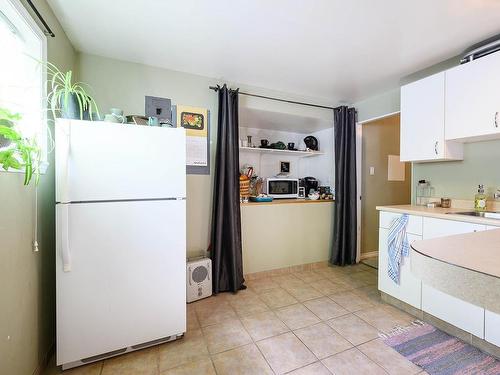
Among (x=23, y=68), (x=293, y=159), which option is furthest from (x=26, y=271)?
(x=293, y=159)

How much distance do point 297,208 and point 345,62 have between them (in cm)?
176

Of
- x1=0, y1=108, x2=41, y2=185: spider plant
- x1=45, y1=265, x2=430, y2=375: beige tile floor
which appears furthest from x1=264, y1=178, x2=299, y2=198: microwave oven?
x1=0, y1=108, x2=41, y2=185: spider plant

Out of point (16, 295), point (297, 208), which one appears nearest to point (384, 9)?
point (297, 208)

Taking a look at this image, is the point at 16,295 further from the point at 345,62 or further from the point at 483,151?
the point at 483,151

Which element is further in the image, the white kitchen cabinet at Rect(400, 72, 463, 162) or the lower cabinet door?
the white kitchen cabinet at Rect(400, 72, 463, 162)

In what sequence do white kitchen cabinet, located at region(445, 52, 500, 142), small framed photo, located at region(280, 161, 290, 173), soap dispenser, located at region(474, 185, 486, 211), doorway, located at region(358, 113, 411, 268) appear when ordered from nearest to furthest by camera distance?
white kitchen cabinet, located at region(445, 52, 500, 142)
soap dispenser, located at region(474, 185, 486, 211)
doorway, located at region(358, 113, 411, 268)
small framed photo, located at region(280, 161, 290, 173)

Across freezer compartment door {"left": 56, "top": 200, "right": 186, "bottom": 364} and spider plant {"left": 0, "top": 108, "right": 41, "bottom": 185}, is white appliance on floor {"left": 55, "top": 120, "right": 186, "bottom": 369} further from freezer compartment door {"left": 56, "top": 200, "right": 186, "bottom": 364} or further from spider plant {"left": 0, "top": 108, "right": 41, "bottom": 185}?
spider plant {"left": 0, "top": 108, "right": 41, "bottom": 185}

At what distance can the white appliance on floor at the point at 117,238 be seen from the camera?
1420 millimetres

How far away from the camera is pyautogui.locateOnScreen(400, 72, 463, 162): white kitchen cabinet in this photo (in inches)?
81.2

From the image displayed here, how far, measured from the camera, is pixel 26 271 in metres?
1.30

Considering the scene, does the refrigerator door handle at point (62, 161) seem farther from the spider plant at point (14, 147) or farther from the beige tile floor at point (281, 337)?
the beige tile floor at point (281, 337)

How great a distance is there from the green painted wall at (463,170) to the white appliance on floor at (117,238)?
2.52 meters

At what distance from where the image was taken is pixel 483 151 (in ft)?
6.69

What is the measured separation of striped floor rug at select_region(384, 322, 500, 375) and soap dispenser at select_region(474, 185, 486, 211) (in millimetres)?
1080
